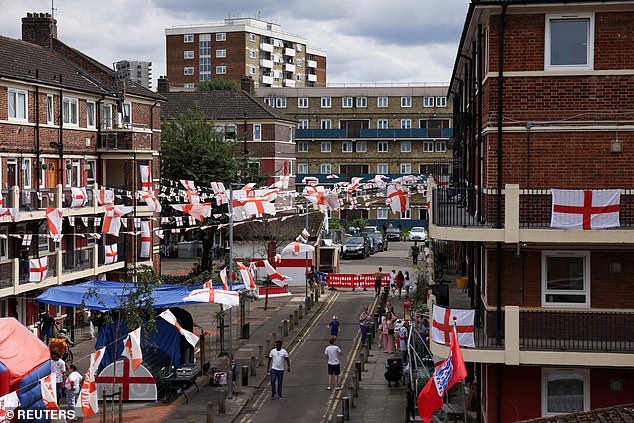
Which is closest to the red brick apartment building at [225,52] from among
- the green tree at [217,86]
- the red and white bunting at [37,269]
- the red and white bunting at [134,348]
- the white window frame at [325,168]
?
the green tree at [217,86]

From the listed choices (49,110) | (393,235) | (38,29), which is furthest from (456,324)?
(393,235)

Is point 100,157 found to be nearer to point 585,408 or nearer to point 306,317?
point 306,317

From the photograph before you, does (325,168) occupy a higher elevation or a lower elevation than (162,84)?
lower

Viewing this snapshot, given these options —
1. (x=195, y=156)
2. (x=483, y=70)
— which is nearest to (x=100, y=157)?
(x=195, y=156)

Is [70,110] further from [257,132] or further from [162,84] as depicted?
[162,84]

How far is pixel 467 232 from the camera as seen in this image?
19.5 metres

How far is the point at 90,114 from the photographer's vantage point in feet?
144

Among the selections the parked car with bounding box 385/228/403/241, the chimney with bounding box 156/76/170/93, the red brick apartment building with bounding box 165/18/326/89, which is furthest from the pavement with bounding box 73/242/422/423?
the red brick apartment building with bounding box 165/18/326/89

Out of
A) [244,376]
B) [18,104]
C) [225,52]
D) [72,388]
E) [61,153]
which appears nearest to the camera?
[72,388]

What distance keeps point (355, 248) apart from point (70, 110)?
3059 cm

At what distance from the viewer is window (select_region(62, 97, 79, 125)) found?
41406mm

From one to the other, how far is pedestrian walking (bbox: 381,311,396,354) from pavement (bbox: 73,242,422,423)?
16.4 inches

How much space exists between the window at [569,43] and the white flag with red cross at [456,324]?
196 inches

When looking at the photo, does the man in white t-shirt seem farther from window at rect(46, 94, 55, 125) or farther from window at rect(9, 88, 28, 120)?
window at rect(46, 94, 55, 125)
